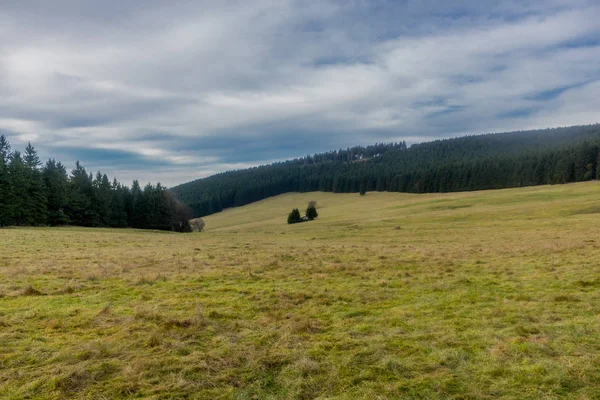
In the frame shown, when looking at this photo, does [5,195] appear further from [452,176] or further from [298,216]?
[452,176]

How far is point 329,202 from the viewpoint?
140 meters

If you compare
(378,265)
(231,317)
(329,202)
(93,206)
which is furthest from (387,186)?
(231,317)

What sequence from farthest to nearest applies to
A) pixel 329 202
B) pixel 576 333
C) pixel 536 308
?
pixel 329 202 → pixel 536 308 → pixel 576 333

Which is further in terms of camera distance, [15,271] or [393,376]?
[15,271]

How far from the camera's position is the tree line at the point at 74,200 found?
53.4 metres

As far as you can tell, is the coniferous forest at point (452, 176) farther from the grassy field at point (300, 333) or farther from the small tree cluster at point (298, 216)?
the grassy field at point (300, 333)

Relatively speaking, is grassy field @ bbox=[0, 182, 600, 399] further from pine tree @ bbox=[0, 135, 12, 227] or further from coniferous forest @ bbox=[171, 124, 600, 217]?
coniferous forest @ bbox=[171, 124, 600, 217]

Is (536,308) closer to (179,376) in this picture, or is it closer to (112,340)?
(179,376)

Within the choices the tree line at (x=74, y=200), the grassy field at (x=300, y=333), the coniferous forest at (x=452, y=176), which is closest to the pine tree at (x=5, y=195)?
the tree line at (x=74, y=200)

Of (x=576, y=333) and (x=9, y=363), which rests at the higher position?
(x=9, y=363)

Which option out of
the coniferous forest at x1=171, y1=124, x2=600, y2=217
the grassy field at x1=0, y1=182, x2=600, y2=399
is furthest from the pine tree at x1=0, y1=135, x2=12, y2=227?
the coniferous forest at x1=171, y1=124, x2=600, y2=217

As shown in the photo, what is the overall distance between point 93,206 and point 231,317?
70.1 metres

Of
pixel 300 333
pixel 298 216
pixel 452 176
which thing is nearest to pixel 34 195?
pixel 298 216

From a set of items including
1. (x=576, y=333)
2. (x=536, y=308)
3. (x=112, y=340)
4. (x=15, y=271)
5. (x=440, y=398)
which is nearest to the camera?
(x=440, y=398)
